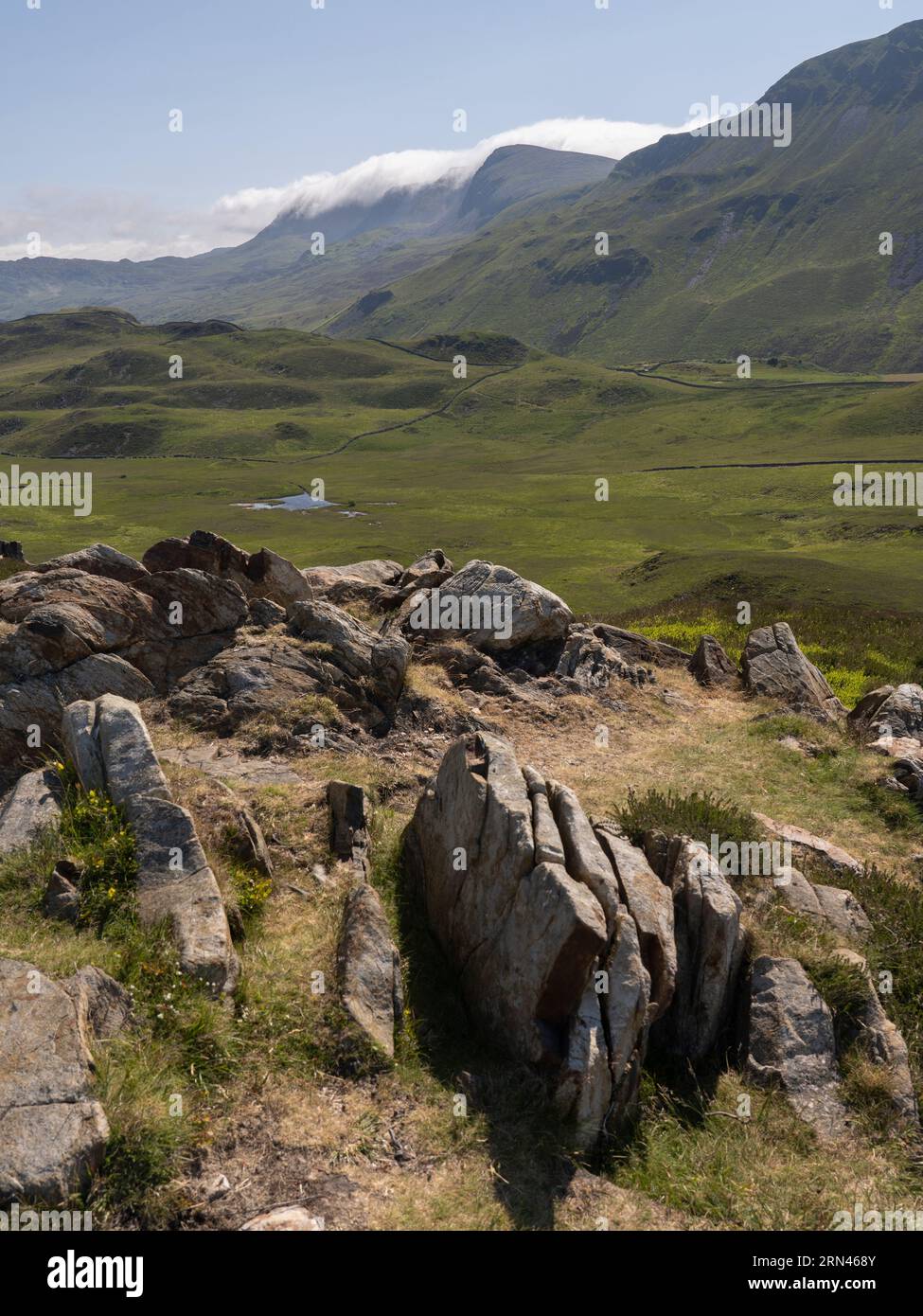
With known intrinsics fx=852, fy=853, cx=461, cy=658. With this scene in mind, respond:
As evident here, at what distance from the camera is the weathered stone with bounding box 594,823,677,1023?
1245 cm

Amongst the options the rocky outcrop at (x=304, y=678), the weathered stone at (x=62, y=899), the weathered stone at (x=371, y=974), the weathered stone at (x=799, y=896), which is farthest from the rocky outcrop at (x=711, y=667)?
the weathered stone at (x=62, y=899)

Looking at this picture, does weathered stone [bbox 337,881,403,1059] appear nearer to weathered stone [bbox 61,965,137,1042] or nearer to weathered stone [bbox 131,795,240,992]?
weathered stone [bbox 131,795,240,992]

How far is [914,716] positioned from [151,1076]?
78.0 feet

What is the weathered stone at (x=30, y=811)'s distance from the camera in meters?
13.9

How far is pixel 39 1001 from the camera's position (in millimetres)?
9805

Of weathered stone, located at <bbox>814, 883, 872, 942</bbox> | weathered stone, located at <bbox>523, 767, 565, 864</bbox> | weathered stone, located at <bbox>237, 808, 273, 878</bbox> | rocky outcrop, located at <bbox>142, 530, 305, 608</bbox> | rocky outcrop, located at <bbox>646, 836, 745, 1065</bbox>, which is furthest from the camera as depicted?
rocky outcrop, located at <bbox>142, 530, 305, 608</bbox>

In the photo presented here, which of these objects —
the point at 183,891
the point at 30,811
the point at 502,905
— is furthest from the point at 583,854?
the point at 30,811

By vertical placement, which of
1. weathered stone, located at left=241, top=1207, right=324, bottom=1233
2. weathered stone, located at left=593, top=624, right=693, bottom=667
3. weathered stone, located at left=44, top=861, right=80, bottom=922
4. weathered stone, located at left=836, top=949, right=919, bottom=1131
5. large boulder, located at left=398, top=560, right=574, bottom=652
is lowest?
weathered stone, located at left=836, top=949, right=919, bottom=1131

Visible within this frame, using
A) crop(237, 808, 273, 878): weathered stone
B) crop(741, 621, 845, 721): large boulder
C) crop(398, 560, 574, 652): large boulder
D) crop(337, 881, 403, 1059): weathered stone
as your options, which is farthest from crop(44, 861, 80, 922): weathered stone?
crop(741, 621, 845, 721): large boulder

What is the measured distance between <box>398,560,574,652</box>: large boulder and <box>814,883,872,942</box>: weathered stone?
14842 millimetres

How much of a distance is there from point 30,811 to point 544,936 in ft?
29.6

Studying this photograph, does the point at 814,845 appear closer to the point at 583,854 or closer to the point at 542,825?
the point at 583,854
